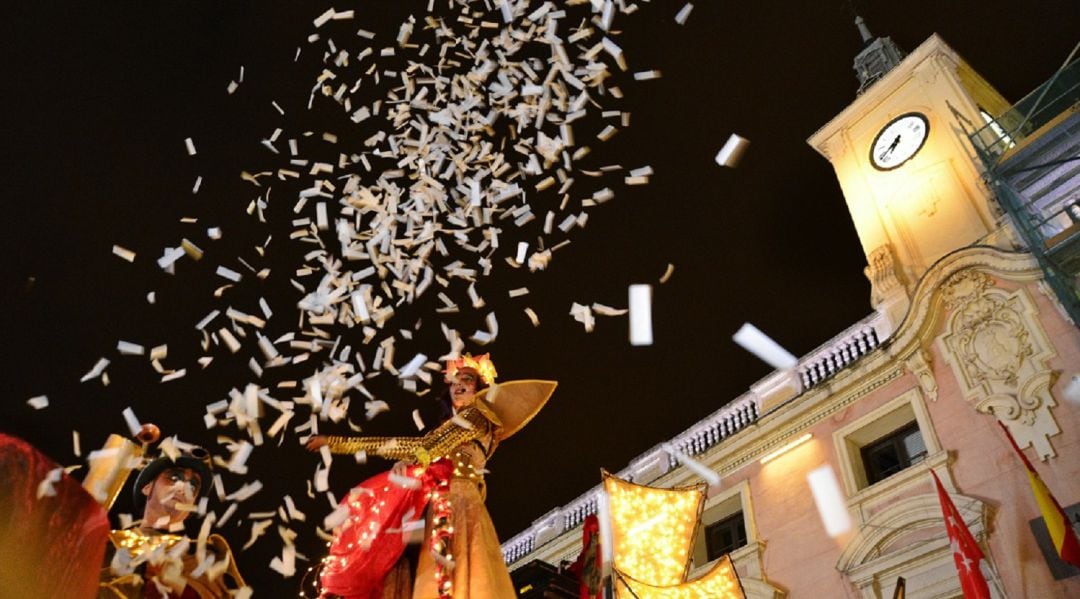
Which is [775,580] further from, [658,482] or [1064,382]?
[1064,382]

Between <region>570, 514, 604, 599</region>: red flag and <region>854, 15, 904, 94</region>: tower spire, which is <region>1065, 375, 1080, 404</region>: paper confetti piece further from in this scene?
<region>854, 15, 904, 94</region>: tower spire

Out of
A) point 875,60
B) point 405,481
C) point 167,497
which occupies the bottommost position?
point 167,497

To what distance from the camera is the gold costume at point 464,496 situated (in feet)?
15.9

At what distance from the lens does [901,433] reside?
14148 millimetres

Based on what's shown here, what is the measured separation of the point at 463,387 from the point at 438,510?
124 cm

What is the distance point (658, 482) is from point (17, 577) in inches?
606

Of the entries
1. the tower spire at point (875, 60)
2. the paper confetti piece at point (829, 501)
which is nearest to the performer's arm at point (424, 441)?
the paper confetti piece at point (829, 501)

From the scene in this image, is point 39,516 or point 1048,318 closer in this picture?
point 39,516

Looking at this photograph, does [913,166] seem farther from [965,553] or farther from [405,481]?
[405,481]

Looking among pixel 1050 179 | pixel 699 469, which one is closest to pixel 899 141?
pixel 1050 179

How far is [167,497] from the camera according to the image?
5391 millimetres

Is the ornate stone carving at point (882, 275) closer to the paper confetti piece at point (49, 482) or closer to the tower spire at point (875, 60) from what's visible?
the tower spire at point (875, 60)

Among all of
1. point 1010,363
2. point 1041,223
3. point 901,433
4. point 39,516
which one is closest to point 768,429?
point 901,433

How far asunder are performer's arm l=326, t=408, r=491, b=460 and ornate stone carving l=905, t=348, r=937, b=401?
35.9 ft
